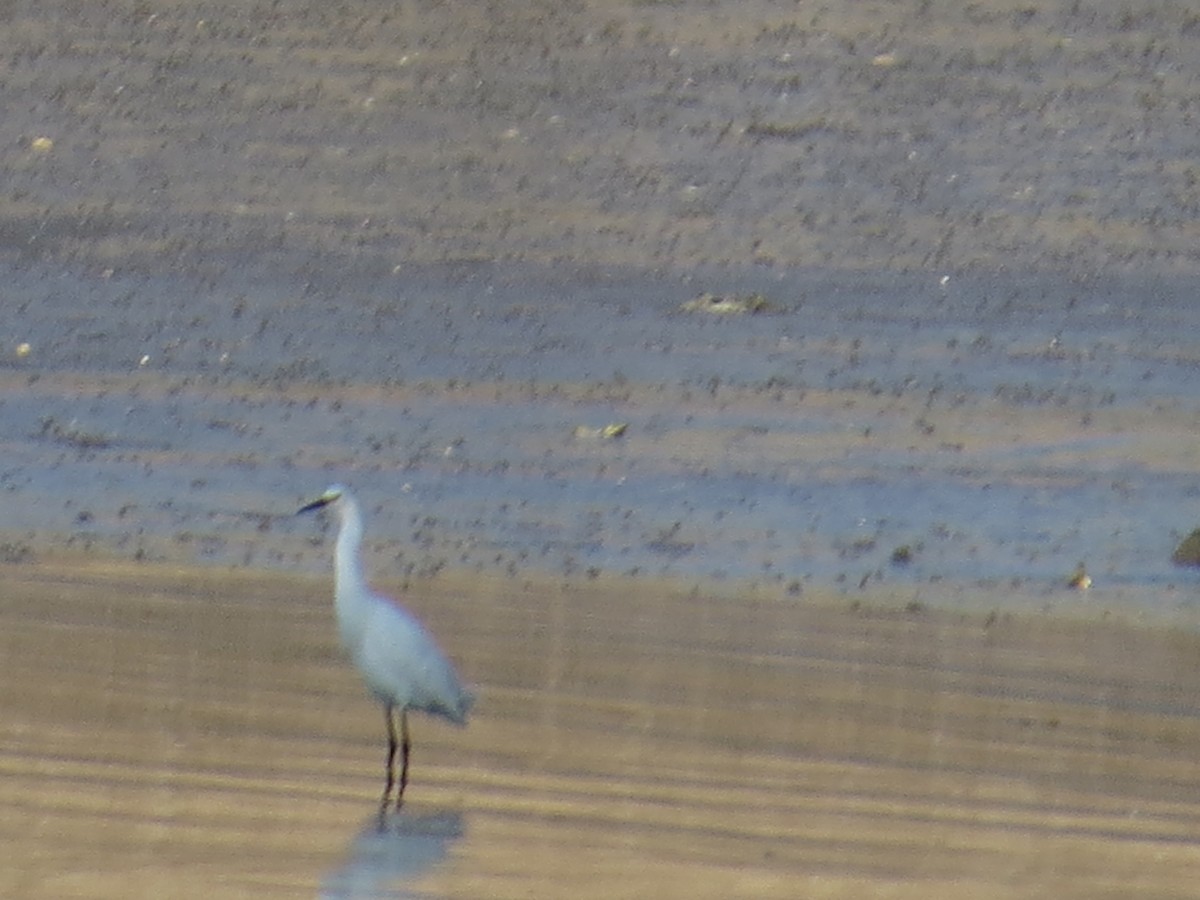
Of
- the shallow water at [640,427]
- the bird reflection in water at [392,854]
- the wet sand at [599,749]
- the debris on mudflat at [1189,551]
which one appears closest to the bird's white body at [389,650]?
the wet sand at [599,749]

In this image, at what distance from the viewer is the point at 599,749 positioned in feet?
25.6

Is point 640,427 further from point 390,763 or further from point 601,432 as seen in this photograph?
point 390,763

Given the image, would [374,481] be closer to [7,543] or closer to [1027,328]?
[7,543]

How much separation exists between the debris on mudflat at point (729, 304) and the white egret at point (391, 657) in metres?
5.72

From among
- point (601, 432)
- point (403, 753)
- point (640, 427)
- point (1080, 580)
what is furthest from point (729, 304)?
point (403, 753)

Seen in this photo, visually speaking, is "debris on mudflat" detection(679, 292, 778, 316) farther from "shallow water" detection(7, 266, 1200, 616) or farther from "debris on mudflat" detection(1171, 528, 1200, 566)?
"debris on mudflat" detection(1171, 528, 1200, 566)

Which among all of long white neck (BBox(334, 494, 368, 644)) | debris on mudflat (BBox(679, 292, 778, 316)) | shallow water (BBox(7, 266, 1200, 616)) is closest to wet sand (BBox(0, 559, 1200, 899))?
long white neck (BBox(334, 494, 368, 644))

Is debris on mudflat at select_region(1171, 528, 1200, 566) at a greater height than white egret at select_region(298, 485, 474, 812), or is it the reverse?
debris on mudflat at select_region(1171, 528, 1200, 566)

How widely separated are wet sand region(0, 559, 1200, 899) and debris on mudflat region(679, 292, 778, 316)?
3672mm

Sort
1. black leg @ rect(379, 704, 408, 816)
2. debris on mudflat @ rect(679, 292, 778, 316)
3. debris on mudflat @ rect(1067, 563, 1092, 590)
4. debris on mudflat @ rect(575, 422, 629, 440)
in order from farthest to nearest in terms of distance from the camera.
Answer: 1. debris on mudflat @ rect(679, 292, 778, 316)
2. debris on mudflat @ rect(575, 422, 629, 440)
3. debris on mudflat @ rect(1067, 563, 1092, 590)
4. black leg @ rect(379, 704, 408, 816)

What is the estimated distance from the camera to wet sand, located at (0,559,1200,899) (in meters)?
6.54

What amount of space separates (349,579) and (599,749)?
843mm

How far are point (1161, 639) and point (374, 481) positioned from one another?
10.0 ft

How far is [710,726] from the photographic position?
820 cm
